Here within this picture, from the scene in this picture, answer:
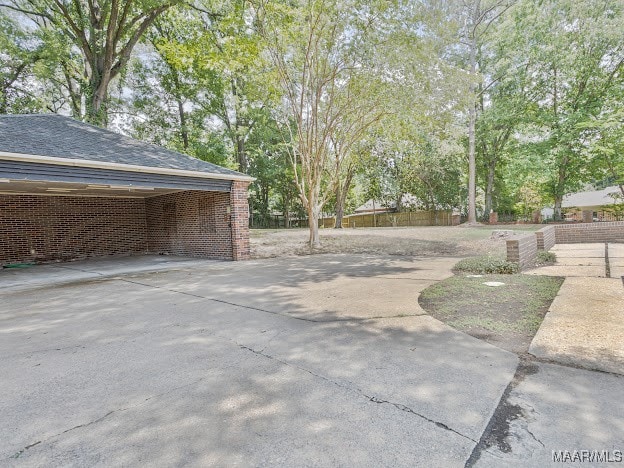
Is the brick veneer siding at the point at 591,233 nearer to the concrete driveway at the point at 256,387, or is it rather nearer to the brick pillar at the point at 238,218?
the concrete driveway at the point at 256,387

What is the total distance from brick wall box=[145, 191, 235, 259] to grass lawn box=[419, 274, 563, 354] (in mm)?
5978

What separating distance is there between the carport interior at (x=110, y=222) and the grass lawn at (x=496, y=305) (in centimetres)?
617

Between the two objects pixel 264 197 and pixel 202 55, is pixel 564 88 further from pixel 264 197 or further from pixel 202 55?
pixel 264 197

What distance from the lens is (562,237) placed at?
29.0ft

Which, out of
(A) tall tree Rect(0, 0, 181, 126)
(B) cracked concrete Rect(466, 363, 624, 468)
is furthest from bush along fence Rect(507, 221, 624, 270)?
(A) tall tree Rect(0, 0, 181, 126)

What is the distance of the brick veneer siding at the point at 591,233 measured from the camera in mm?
8156

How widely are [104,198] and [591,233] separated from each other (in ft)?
48.9

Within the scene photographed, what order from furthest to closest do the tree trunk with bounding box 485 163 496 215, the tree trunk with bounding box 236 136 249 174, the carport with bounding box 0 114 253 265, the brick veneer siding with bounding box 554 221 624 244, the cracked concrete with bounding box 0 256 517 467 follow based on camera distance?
the tree trunk with bounding box 236 136 249 174 → the tree trunk with bounding box 485 163 496 215 → the brick veneer siding with bounding box 554 221 624 244 → the carport with bounding box 0 114 253 265 → the cracked concrete with bounding box 0 256 517 467

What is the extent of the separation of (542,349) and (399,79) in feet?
28.5

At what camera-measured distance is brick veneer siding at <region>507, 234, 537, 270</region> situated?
5.56 m

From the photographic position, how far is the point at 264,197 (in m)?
27.4

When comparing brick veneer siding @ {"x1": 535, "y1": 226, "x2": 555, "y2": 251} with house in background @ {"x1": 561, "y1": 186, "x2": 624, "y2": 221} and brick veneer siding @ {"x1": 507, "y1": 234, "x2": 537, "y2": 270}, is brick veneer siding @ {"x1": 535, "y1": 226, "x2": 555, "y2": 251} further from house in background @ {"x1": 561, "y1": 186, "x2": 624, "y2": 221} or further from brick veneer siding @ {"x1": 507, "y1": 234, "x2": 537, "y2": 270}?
house in background @ {"x1": 561, "y1": 186, "x2": 624, "y2": 221}

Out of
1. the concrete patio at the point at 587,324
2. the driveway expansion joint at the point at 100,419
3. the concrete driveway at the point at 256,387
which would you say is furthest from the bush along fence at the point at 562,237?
the driveway expansion joint at the point at 100,419

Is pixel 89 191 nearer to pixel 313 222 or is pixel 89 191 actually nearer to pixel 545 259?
pixel 313 222
